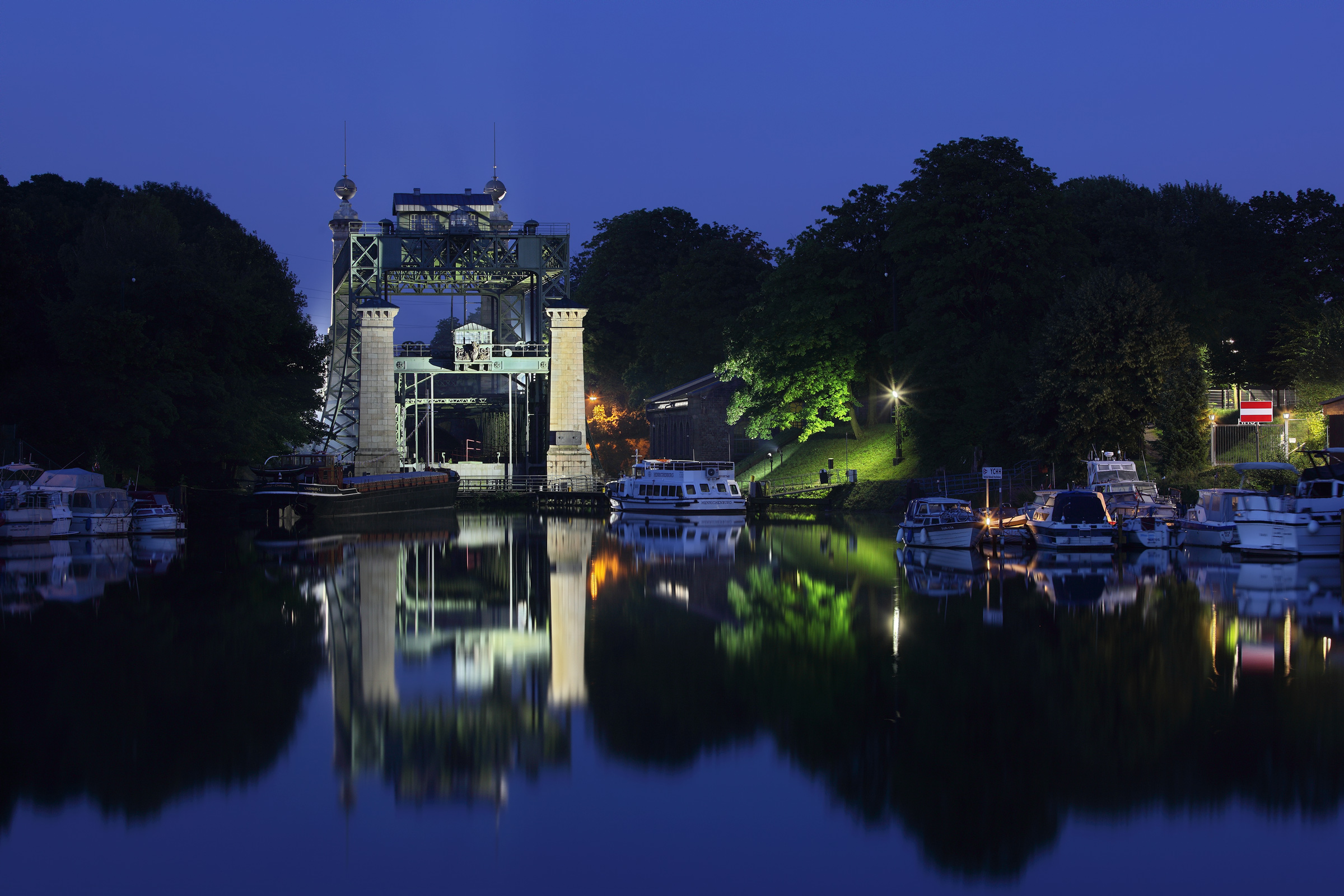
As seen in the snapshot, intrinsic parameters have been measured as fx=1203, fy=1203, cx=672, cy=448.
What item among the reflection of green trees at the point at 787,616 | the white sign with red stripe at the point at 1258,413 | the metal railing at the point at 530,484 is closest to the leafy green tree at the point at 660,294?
the metal railing at the point at 530,484

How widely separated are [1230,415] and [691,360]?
38.3m

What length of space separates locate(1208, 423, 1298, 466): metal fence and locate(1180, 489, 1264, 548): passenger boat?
1076 cm

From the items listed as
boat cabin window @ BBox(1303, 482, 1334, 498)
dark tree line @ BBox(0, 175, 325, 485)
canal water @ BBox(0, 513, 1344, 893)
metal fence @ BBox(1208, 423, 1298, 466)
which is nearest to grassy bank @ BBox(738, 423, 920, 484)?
metal fence @ BBox(1208, 423, 1298, 466)

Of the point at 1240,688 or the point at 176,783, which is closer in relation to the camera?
the point at 176,783

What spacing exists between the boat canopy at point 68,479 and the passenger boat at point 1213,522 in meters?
34.0

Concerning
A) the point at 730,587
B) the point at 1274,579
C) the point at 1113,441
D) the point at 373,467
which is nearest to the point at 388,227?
the point at 373,467

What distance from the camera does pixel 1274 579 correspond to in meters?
25.0

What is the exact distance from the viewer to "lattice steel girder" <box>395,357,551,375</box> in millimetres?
63375

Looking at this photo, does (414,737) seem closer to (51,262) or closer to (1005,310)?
(1005,310)

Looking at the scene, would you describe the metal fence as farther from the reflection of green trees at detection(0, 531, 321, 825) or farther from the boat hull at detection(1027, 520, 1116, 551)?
the reflection of green trees at detection(0, 531, 321, 825)

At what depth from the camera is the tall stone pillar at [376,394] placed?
6104cm

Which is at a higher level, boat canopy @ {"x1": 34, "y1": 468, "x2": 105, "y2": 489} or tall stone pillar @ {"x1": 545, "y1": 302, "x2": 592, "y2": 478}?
tall stone pillar @ {"x1": 545, "y1": 302, "x2": 592, "y2": 478}

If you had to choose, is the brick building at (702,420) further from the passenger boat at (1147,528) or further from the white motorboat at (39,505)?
the white motorboat at (39,505)

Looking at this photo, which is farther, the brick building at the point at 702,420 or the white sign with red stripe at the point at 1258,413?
the brick building at the point at 702,420
